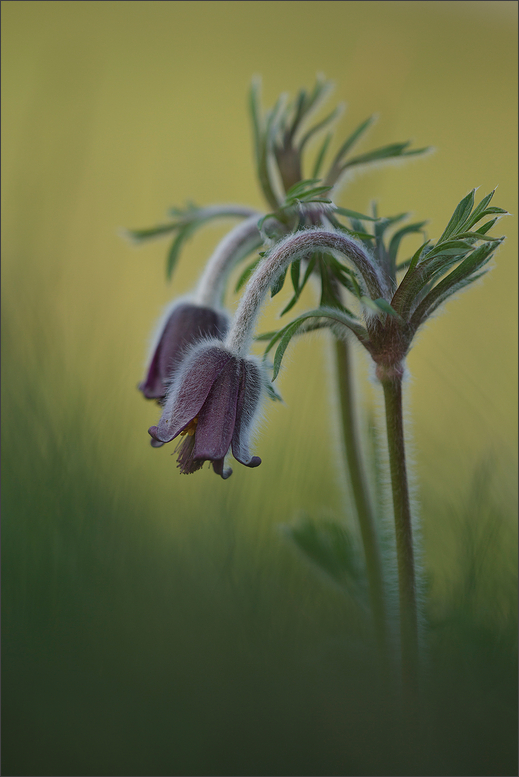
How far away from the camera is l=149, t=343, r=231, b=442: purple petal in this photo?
1.15 metres

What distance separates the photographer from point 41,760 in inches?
34.3

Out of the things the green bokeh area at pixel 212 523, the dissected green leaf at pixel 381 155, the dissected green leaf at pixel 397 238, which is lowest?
the green bokeh area at pixel 212 523

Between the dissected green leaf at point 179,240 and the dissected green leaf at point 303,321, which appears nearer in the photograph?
the dissected green leaf at point 303,321

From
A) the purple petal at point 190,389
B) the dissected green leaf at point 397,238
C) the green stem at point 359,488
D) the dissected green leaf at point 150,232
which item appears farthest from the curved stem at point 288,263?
the dissected green leaf at point 150,232

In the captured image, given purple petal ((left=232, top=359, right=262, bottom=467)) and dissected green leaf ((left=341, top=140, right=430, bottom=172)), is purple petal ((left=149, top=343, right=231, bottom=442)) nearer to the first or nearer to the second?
purple petal ((left=232, top=359, right=262, bottom=467))

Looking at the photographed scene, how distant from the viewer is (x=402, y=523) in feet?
4.04

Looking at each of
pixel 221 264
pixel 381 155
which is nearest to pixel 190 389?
pixel 221 264

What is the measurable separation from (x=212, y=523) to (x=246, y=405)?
0.52 metres

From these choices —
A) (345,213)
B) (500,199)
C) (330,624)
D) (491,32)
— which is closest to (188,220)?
(345,213)

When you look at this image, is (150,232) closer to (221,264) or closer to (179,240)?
(179,240)

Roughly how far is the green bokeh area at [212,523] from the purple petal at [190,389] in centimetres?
16

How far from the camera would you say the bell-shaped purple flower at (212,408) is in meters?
1.13

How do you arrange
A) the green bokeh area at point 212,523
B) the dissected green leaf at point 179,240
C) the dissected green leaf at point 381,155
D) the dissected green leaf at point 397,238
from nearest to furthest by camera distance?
the green bokeh area at point 212,523 < the dissected green leaf at point 397,238 < the dissected green leaf at point 381,155 < the dissected green leaf at point 179,240

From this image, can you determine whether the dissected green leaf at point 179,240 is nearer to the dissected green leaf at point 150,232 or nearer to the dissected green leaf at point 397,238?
the dissected green leaf at point 150,232
